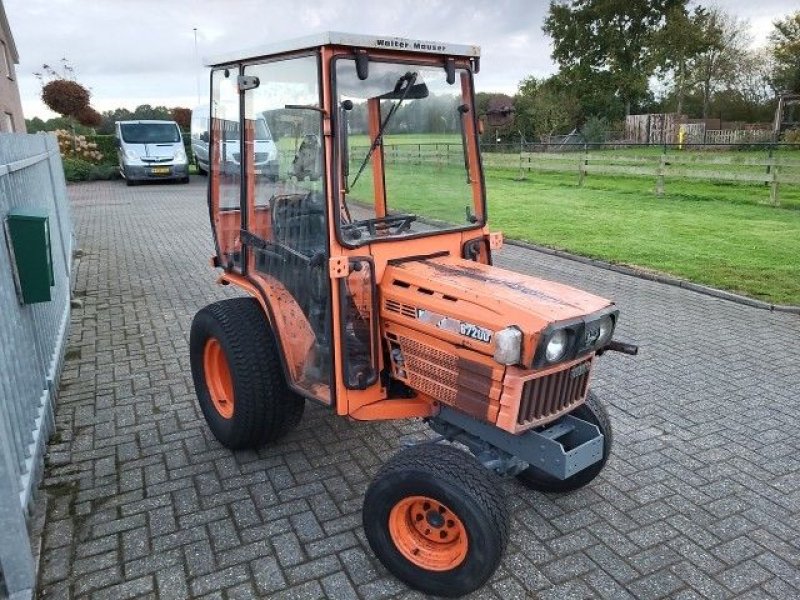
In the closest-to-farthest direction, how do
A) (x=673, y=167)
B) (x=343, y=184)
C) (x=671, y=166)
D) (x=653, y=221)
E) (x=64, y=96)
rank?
(x=343, y=184) < (x=653, y=221) < (x=673, y=167) < (x=671, y=166) < (x=64, y=96)

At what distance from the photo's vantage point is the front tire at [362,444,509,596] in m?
2.53

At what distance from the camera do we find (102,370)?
507 cm

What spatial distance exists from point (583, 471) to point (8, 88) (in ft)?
66.6

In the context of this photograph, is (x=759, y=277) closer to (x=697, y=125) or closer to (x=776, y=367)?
(x=776, y=367)

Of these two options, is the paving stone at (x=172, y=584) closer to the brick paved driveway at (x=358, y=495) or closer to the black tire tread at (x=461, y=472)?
the brick paved driveway at (x=358, y=495)

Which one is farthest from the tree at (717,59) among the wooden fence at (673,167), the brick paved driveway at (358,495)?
the brick paved driveway at (358,495)

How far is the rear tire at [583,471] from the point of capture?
10.5ft

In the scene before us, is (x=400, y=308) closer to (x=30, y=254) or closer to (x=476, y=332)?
(x=476, y=332)

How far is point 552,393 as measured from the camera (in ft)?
9.35

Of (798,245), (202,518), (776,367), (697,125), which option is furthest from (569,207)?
(697,125)

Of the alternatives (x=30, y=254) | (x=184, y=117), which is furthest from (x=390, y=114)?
(x=184, y=117)

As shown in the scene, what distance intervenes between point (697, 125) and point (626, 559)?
3370 cm

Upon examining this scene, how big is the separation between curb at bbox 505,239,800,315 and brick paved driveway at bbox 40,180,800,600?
3.15 feet

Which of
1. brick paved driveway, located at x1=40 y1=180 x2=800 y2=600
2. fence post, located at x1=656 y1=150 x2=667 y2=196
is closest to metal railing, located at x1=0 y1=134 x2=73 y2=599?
brick paved driveway, located at x1=40 y1=180 x2=800 y2=600
